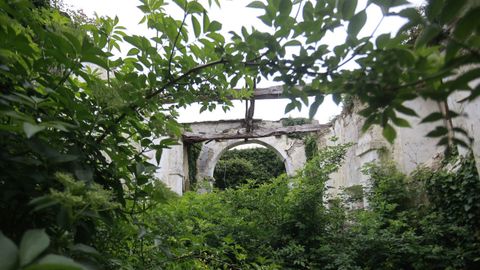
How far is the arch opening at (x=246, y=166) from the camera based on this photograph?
52.6 ft

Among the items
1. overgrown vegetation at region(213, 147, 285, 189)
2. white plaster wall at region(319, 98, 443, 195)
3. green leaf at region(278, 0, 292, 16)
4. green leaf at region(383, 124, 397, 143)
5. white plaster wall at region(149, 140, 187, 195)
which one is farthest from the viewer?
overgrown vegetation at region(213, 147, 285, 189)

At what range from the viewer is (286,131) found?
11883 millimetres

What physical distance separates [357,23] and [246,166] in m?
15.4

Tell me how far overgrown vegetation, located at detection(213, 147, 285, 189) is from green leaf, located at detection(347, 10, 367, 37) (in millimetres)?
14860

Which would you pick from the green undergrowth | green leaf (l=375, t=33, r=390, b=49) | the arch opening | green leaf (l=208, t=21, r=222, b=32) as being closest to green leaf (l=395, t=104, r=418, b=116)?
green leaf (l=375, t=33, r=390, b=49)

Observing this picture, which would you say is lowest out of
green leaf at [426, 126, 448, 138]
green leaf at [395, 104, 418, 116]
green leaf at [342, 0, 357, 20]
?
green leaf at [426, 126, 448, 138]

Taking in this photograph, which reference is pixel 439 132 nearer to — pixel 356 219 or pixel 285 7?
pixel 285 7

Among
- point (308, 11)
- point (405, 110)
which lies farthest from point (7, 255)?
point (308, 11)

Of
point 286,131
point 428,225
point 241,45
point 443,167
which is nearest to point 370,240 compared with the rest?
point 428,225

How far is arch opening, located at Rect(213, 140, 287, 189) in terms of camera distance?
52.6 ft

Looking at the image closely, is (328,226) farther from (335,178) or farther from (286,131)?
(286,131)

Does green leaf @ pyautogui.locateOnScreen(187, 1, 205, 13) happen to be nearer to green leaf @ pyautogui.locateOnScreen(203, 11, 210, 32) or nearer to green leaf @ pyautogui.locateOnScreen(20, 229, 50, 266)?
green leaf @ pyautogui.locateOnScreen(203, 11, 210, 32)

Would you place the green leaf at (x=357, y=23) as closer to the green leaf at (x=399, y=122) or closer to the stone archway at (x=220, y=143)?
the green leaf at (x=399, y=122)

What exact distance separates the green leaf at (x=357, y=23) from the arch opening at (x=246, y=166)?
14.8 meters
